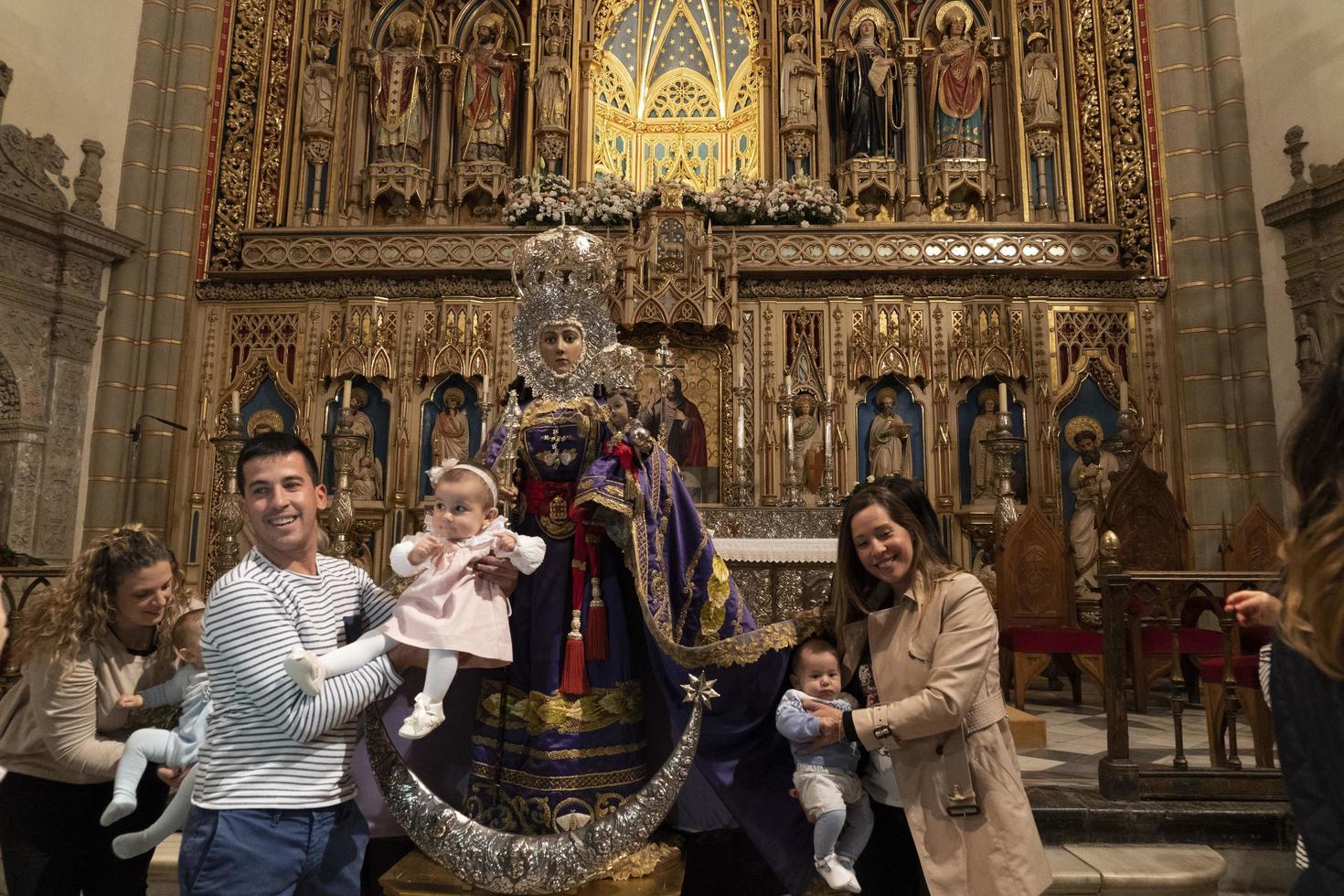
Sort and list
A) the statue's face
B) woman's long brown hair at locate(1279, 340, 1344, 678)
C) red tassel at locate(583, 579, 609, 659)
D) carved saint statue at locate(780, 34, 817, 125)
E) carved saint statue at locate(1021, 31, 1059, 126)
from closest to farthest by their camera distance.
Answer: woman's long brown hair at locate(1279, 340, 1344, 678) < red tassel at locate(583, 579, 609, 659) < the statue's face < carved saint statue at locate(1021, 31, 1059, 126) < carved saint statue at locate(780, 34, 817, 125)

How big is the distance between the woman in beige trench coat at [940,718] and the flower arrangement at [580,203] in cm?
766

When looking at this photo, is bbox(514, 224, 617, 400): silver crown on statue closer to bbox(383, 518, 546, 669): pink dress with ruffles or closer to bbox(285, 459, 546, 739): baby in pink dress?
bbox(285, 459, 546, 739): baby in pink dress

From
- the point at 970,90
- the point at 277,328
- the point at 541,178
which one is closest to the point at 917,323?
A: the point at 970,90

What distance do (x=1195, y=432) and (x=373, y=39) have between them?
10599mm

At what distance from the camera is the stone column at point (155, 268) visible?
955 cm

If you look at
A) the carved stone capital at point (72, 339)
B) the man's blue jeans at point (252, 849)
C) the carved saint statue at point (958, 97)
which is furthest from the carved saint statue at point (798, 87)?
the man's blue jeans at point (252, 849)

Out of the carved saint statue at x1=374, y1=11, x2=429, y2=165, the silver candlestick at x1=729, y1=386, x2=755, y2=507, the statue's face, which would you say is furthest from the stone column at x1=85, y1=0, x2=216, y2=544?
the statue's face

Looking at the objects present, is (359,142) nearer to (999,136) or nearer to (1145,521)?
(999,136)

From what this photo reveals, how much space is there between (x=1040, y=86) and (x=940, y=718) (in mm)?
9857

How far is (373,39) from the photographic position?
11234mm

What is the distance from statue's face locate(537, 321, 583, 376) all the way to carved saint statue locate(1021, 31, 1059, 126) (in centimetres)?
872

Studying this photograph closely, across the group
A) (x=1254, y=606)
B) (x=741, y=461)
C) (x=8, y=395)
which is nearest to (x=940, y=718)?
(x=1254, y=606)

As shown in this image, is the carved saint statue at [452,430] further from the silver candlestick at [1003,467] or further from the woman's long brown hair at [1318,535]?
the woman's long brown hair at [1318,535]

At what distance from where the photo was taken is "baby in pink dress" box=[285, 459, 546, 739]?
230 centimetres
